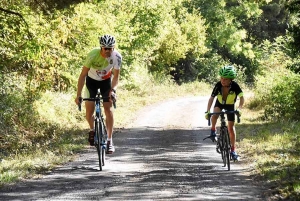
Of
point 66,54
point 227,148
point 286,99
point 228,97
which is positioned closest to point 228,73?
point 228,97

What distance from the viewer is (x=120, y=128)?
18453 mm

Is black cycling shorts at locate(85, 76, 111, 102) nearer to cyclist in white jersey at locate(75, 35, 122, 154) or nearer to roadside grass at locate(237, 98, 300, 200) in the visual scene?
cyclist in white jersey at locate(75, 35, 122, 154)

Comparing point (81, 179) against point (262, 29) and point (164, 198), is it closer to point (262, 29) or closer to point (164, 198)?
point (164, 198)

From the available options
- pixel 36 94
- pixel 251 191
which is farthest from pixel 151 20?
pixel 251 191

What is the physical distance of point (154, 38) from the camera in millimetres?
33656

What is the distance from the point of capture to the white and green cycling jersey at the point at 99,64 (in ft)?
32.8

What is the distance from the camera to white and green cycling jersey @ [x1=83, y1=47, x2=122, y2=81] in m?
10.0

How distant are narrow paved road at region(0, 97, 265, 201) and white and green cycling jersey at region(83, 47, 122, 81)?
1.80 meters

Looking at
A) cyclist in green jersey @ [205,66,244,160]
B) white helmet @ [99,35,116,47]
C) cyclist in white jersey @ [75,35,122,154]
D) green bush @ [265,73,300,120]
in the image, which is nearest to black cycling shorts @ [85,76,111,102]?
cyclist in white jersey @ [75,35,122,154]

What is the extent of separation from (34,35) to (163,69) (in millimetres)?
28697

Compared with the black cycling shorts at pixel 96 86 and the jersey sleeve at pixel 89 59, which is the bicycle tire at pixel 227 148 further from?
the jersey sleeve at pixel 89 59

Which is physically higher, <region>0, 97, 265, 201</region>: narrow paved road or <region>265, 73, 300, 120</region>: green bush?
<region>265, 73, 300, 120</region>: green bush

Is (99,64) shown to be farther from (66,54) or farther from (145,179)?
(66,54)

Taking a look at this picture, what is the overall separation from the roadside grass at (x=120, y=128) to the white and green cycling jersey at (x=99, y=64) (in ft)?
6.58
